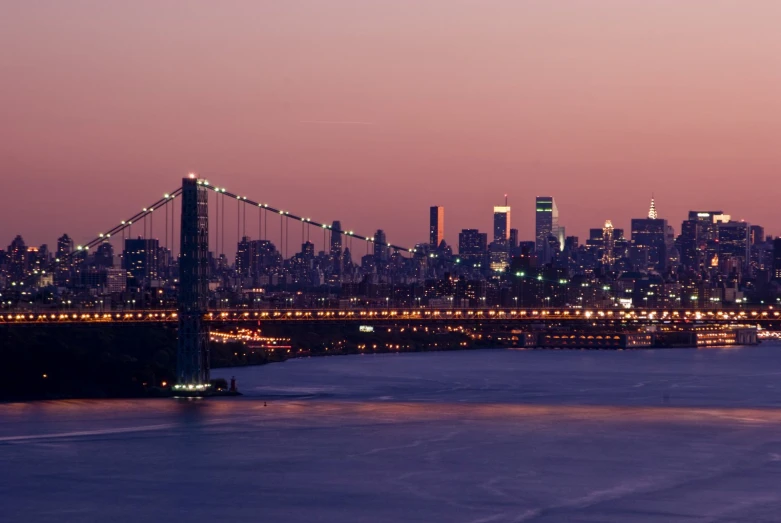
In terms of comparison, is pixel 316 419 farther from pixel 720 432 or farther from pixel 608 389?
pixel 608 389

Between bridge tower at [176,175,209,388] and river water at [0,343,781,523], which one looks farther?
bridge tower at [176,175,209,388]

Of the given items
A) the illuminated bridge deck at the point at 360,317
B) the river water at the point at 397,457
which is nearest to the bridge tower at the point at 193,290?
the illuminated bridge deck at the point at 360,317

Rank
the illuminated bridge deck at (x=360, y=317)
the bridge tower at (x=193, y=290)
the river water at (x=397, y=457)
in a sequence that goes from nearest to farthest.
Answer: the river water at (x=397, y=457), the illuminated bridge deck at (x=360, y=317), the bridge tower at (x=193, y=290)

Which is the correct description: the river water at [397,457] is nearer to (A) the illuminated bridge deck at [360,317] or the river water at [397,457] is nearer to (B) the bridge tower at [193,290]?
(B) the bridge tower at [193,290]

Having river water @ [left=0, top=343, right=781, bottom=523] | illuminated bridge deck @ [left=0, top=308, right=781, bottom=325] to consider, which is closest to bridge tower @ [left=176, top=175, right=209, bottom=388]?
illuminated bridge deck @ [left=0, top=308, right=781, bottom=325]

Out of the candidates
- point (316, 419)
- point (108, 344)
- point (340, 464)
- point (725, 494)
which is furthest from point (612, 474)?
point (108, 344)

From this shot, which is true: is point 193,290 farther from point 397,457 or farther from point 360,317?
point 397,457

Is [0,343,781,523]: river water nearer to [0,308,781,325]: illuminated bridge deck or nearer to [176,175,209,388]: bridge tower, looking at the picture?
[176,175,209,388]: bridge tower
